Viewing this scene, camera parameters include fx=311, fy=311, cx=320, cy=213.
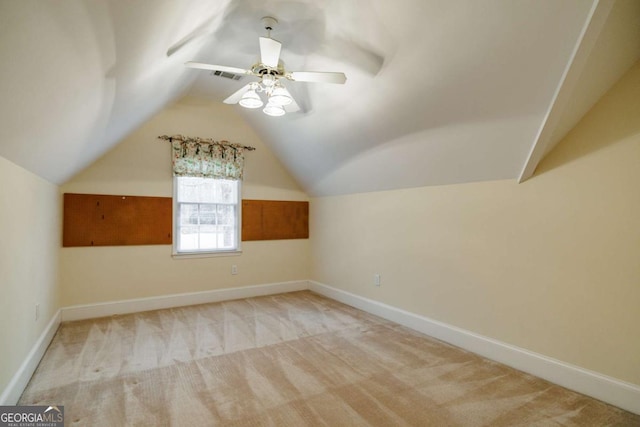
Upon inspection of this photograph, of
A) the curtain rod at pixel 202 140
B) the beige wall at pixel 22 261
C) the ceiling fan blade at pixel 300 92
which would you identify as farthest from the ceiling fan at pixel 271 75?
the curtain rod at pixel 202 140

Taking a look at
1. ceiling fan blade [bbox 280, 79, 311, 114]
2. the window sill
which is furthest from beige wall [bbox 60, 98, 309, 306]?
ceiling fan blade [bbox 280, 79, 311, 114]

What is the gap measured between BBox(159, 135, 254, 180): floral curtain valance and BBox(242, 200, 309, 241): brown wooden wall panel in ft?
1.93

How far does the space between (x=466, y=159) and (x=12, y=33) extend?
10.1 feet

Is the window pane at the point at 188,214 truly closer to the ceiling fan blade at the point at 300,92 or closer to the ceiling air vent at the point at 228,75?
the ceiling air vent at the point at 228,75

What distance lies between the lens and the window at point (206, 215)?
459 cm

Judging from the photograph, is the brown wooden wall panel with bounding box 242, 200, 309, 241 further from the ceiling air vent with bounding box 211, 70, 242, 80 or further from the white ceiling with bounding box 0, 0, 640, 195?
the white ceiling with bounding box 0, 0, 640, 195

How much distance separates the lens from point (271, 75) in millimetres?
2439

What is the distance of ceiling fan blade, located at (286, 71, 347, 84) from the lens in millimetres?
2328

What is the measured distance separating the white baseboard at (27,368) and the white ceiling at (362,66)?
153 cm

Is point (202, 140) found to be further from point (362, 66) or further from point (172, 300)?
point (362, 66)

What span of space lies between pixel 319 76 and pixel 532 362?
2.91 meters

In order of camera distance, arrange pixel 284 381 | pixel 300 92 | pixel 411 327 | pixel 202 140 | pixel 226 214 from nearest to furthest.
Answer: pixel 284 381 < pixel 300 92 < pixel 411 327 < pixel 202 140 < pixel 226 214

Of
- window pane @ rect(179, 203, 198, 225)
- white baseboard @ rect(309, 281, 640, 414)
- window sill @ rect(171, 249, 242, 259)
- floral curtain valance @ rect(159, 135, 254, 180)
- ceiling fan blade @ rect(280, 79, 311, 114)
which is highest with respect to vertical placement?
ceiling fan blade @ rect(280, 79, 311, 114)

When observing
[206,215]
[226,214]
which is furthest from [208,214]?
[226,214]
